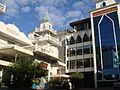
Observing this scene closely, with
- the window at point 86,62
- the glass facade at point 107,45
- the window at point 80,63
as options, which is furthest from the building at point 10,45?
the glass facade at point 107,45

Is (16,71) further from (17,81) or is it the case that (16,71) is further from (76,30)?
(76,30)

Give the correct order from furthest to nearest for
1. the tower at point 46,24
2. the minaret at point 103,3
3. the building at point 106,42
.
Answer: the tower at point 46,24 < the minaret at point 103,3 < the building at point 106,42

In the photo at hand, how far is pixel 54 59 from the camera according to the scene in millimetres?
37250

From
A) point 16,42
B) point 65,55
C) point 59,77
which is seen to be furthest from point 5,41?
point 65,55

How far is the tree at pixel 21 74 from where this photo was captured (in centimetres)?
2398

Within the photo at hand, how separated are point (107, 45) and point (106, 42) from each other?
0.65 meters

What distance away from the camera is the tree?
24.0m

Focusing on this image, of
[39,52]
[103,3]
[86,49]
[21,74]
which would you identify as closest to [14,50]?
[21,74]

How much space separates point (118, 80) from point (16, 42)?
1985 cm

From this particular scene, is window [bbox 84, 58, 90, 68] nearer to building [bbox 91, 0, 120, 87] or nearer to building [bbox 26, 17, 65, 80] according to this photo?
building [bbox 91, 0, 120, 87]

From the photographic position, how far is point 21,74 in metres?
23.9

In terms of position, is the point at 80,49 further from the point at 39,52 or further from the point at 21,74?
the point at 21,74

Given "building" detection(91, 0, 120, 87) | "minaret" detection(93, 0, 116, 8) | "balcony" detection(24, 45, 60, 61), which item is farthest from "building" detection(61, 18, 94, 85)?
"balcony" detection(24, 45, 60, 61)

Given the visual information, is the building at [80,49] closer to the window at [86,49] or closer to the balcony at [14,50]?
the window at [86,49]
